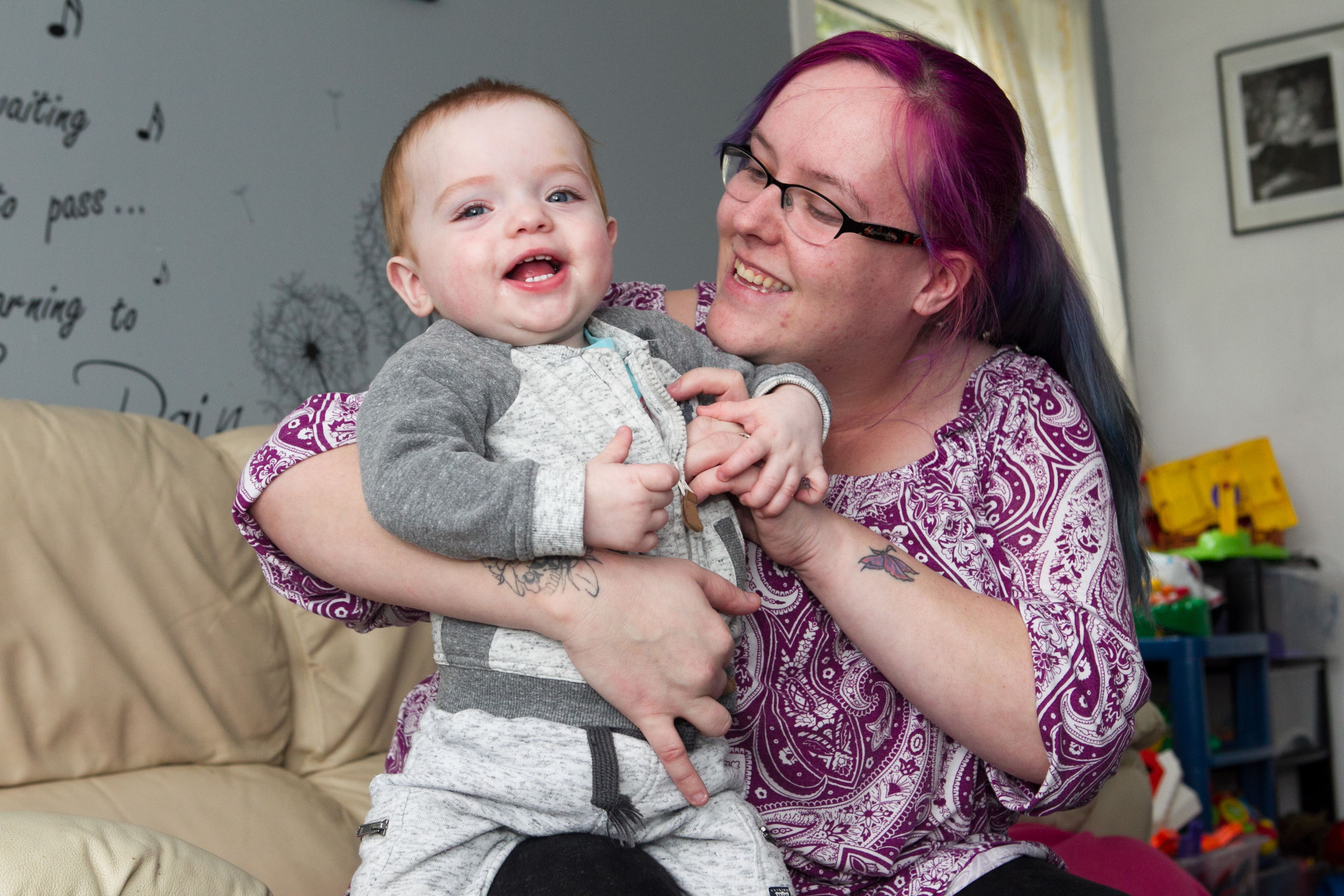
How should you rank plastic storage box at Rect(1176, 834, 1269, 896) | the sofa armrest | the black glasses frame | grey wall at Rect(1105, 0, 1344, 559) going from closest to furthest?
the sofa armrest, the black glasses frame, plastic storage box at Rect(1176, 834, 1269, 896), grey wall at Rect(1105, 0, 1344, 559)

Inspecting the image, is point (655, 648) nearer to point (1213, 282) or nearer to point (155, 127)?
point (155, 127)

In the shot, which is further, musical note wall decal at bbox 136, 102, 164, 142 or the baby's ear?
musical note wall decal at bbox 136, 102, 164, 142

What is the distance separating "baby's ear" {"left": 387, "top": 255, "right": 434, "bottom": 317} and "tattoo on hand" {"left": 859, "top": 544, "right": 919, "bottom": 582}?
51cm

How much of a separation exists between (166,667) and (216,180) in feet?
3.55

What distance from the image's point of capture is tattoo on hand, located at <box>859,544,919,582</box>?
110 centimetres

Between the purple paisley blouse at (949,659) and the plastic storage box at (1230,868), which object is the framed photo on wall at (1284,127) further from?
the purple paisley blouse at (949,659)

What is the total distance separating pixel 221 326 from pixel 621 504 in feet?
5.27

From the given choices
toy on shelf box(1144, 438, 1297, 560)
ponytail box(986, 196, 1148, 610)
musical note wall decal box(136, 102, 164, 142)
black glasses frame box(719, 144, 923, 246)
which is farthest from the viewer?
toy on shelf box(1144, 438, 1297, 560)

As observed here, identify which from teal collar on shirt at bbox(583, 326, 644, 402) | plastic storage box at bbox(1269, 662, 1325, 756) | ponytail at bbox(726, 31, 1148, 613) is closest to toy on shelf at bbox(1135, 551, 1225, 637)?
plastic storage box at bbox(1269, 662, 1325, 756)

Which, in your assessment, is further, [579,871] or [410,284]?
[410,284]

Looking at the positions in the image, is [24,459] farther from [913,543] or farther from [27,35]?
[913,543]

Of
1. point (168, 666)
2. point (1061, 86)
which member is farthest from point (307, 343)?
point (1061, 86)

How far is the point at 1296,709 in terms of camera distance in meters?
4.15

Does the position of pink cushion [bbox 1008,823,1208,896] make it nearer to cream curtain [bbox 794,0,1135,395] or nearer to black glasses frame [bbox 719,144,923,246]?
black glasses frame [bbox 719,144,923,246]
